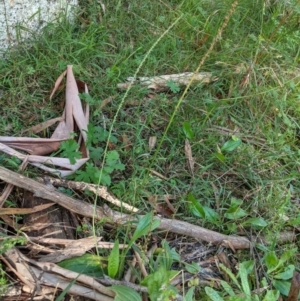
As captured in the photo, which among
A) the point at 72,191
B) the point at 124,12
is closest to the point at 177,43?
the point at 124,12

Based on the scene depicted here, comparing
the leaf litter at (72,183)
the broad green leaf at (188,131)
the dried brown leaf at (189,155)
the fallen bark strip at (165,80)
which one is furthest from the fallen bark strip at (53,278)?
the fallen bark strip at (165,80)

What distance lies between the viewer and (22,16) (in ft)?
8.07

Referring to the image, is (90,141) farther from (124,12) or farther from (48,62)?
(124,12)

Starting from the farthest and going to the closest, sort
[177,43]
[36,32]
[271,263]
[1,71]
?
1. [177,43]
2. [36,32]
3. [1,71]
4. [271,263]

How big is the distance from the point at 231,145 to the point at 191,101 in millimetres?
335

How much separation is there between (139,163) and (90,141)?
0.83 ft

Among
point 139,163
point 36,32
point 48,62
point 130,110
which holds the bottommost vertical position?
point 139,163

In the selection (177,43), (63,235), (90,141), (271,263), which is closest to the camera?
(63,235)

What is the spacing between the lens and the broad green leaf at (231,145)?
2307mm

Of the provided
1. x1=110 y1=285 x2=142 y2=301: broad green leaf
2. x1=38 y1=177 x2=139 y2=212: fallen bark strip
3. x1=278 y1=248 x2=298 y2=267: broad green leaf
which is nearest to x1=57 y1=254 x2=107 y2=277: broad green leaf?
x1=110 y1=285 x2=142 y2=301: broad green leaf

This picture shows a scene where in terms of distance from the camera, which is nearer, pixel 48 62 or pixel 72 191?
pixel 72 191

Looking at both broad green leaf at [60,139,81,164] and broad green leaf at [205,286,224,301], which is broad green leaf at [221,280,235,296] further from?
broad green leaf at [60,139,81,164]

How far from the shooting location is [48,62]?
2.42 m

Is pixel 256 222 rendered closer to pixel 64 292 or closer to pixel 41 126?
pixel 64 292
